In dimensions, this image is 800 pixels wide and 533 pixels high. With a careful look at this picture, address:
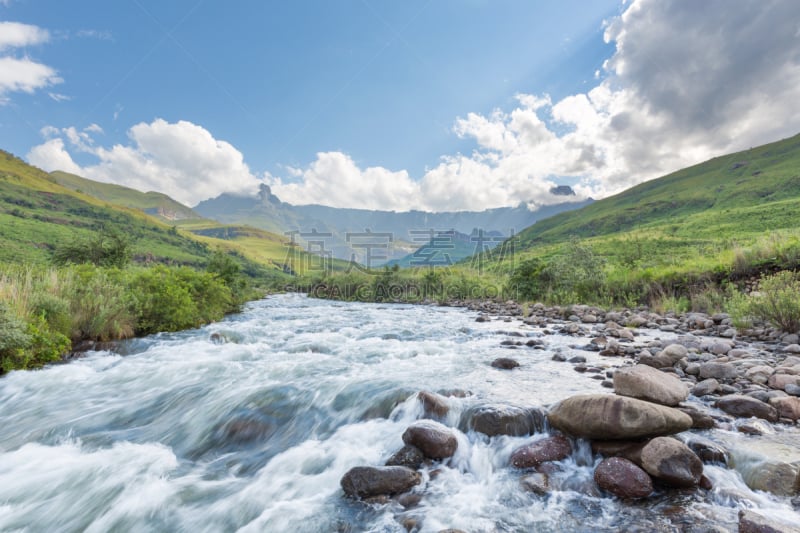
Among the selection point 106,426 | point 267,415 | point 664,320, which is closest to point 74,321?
point 106,426

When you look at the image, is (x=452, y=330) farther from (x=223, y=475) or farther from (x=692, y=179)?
(x=692, y=179)

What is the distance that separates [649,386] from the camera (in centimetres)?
571

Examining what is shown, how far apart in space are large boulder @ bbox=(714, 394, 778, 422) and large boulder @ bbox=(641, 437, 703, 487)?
8.16ft

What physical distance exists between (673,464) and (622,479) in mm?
610

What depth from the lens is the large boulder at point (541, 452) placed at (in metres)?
5.08

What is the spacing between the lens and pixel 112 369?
10820 millimetres

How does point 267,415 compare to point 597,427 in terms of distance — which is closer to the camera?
point 597,427

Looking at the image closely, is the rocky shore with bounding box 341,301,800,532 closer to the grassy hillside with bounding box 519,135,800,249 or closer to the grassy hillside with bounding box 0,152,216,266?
the grassy hillside with bounding box 519,135,800,249

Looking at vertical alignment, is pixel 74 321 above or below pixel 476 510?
above

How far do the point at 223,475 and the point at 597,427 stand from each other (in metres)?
5.73

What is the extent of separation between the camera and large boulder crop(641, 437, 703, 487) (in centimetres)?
418

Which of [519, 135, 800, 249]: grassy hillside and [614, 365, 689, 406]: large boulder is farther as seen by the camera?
[519, 135, 800, 249]: grassy hillside

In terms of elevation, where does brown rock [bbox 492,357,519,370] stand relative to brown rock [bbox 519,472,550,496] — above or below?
above

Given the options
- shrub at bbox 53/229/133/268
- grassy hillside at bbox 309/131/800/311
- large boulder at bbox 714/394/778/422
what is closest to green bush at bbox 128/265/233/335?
shrub at bbox 53/229/133/268
